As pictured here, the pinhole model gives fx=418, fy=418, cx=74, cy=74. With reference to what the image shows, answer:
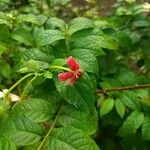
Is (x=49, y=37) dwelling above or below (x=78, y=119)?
above

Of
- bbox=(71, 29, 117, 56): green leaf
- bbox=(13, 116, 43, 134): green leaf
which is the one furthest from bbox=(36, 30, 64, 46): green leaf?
bbox=(13, 116, 43, 134): green leaf

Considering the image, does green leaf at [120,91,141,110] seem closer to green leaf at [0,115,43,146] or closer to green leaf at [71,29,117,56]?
green leaf at [71,29,117,56]

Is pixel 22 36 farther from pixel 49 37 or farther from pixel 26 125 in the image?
pixel 26 125

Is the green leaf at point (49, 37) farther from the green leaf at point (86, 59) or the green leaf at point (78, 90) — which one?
the green leaf at point (78, 90)

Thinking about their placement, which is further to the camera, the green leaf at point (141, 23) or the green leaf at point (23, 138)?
the green leaf at point (141, 23)

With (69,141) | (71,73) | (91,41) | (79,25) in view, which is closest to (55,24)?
(79,25)

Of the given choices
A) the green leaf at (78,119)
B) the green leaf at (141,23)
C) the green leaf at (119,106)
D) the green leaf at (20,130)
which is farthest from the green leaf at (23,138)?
the green leaf at (141,23)

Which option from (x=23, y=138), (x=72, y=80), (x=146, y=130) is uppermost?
(x=72, y=80)

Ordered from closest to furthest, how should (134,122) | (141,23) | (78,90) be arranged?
1. (78,90)
2. (134,122)
3. (141,23)
